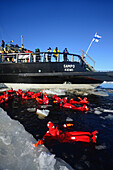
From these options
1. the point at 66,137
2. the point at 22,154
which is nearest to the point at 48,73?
the point at 66,137

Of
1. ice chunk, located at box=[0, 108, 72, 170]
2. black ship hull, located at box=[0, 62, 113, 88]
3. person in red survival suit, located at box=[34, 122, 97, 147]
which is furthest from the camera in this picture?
black ship hull, located at box=[0, 62, 113, 88]

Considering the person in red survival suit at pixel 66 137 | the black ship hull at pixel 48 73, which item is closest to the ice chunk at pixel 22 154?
the person in red survival suit at pixel 66 137

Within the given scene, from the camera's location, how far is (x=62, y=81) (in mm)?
8758

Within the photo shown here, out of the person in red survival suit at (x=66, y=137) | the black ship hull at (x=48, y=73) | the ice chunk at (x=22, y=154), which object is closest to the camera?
the ice chunk at (x=22, y=154)

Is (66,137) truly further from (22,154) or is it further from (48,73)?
(48,73)

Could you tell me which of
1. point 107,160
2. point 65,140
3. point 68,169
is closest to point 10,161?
point 68,169

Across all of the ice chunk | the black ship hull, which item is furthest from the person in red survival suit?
the black ship hull

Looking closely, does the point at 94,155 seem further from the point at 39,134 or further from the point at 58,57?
the point at 58,57

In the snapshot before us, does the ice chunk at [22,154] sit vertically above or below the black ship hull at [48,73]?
below

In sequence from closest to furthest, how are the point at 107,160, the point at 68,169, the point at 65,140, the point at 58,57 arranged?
the point at 68,169 → the point at 107,160 → the point at 65,140 → the point at 58,57

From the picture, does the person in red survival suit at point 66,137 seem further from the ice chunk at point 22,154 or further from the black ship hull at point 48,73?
the black ship hull at point 48,73

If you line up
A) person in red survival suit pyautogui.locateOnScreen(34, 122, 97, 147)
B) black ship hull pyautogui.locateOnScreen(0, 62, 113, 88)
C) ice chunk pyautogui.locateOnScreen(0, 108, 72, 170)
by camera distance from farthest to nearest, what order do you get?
black ship hull pyautogui.locateOnScreen(0, 62, 113, 88), person in red survival suit pyautogui.locateOnScreen(34, 122, 97, 147), ice chunk pyautogui.locateOnScreen(0, 108, 72, 170)

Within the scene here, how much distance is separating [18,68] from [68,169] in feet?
28.2

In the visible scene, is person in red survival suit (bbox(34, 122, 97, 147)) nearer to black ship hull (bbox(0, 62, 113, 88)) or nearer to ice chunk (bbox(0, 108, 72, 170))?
ice chunk (bbox(0, 108, 72, 170))
